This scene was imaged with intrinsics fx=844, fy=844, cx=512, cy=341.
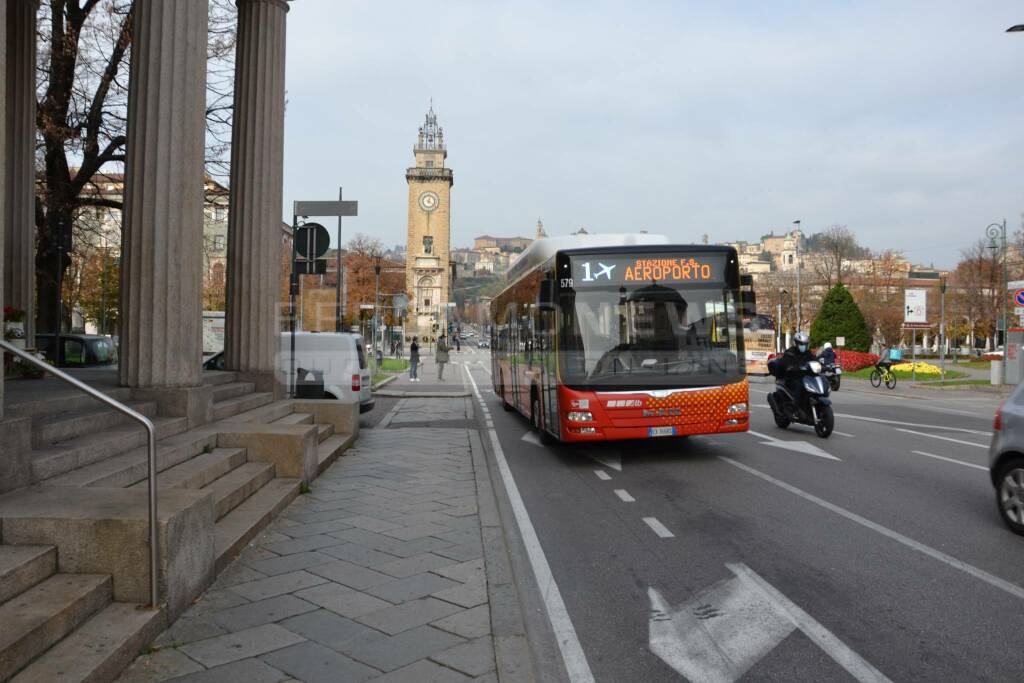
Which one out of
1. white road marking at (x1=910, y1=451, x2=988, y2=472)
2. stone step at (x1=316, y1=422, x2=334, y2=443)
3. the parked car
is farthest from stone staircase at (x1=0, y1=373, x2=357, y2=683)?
white road marking at (x1=910, y1=451, x2=988, y2=472)

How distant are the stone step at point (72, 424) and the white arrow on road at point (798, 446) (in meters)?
8.75

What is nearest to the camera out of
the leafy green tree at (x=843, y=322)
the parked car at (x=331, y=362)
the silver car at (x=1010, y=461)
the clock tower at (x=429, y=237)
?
the silver car at (x=1010, y=461)

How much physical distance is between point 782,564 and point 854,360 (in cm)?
4020

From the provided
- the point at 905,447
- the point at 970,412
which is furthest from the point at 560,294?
the point at 970,412

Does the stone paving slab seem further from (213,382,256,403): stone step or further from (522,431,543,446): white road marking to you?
(522,431,543,446): white road marking

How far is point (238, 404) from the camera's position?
1059 cm

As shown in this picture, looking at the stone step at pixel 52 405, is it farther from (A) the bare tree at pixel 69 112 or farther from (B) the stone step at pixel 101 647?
(A) the bare tree at pixel 69 112

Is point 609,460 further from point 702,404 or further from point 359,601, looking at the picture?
point 359,601

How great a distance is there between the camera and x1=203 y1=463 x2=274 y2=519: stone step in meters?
6.67

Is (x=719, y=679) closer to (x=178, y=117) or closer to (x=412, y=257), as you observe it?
(x=178, y=117)

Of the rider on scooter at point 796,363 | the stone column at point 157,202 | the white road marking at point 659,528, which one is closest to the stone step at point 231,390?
the stone column at point 157,202

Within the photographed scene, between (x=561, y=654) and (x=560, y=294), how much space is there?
7.08 metres

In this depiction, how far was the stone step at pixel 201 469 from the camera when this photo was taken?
6.40 m

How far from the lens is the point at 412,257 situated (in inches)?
5468
